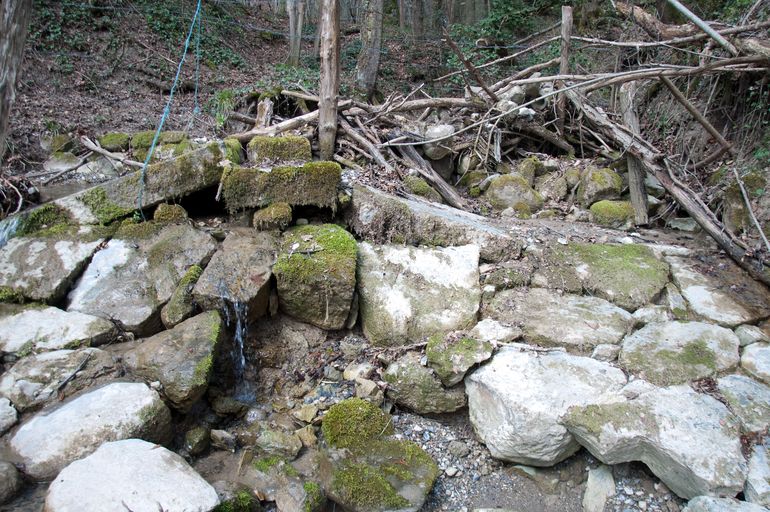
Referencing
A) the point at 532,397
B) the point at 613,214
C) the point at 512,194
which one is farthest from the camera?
the point at 512,194

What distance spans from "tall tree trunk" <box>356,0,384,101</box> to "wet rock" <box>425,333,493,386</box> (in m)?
6.50

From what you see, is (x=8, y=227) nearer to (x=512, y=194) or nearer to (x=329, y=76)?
(x=329, y=76)

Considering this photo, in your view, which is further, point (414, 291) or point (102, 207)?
point (102, 207)

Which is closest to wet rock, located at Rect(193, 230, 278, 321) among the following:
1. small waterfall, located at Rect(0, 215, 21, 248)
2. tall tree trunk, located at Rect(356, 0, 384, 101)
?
small waterfall, located at Rect(0, 215, 21, 248)

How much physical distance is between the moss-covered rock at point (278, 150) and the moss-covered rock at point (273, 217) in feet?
2.80

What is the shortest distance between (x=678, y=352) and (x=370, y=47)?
775 centimetres

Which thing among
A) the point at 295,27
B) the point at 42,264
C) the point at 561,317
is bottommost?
the point at 561,317

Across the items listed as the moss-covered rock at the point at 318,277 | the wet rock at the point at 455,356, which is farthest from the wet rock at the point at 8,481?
the wet rock at the point at 455,356

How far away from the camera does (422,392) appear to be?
4.05 metres

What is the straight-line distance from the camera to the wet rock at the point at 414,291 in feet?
14.6

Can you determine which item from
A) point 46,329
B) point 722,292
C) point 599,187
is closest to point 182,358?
point 46,329

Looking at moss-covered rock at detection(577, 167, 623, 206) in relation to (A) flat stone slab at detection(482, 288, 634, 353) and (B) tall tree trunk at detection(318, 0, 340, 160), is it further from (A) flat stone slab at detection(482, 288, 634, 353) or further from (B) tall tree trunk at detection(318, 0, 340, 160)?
(B) tall tree trunk at detection(318, 0, 340, 160)

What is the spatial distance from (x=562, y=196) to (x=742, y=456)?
4417 millimetres

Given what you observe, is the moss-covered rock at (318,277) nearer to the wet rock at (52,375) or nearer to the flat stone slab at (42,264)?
the wet rock at (52,375)
